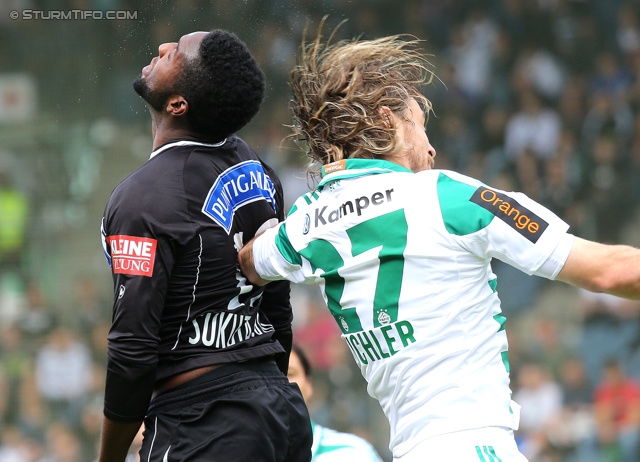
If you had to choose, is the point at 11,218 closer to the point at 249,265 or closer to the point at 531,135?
the point at 531,135

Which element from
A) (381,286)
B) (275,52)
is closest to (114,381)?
(381,286)

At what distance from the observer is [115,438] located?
2.38 m

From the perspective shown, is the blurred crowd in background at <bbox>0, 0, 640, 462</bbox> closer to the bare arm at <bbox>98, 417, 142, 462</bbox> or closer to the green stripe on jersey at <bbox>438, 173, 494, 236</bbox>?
the bare arm at <bbox>98, 417, 142, 462</bbox>

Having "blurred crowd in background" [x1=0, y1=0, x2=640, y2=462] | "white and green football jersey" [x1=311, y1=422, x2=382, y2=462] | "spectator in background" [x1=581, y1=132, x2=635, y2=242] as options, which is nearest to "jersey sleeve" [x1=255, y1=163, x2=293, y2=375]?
"white and green football jersey" [x1=311, y1=422, x2=382, y2=462]

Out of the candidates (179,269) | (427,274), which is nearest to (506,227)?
(427,274)

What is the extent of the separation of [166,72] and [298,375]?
5.70 feet

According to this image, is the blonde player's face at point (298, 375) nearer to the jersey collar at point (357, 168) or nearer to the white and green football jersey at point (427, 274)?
the white and green football jersey at point (427, 274)

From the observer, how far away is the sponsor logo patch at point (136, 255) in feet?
7.41

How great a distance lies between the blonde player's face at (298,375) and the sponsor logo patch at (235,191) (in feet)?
4.25

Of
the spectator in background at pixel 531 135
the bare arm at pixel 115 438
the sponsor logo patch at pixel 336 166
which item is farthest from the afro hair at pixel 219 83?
the spectator in background at pixel 531 135

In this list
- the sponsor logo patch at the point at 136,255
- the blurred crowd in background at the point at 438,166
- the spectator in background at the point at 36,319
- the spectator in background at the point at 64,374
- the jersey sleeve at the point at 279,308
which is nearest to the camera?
the sponsor logo patch at the point at 136,255

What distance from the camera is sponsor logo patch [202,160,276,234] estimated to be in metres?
2.41

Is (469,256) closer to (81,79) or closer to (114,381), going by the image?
(114,381)

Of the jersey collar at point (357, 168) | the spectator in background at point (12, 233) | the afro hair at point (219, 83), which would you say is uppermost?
the afro hair at point (219, 83)
